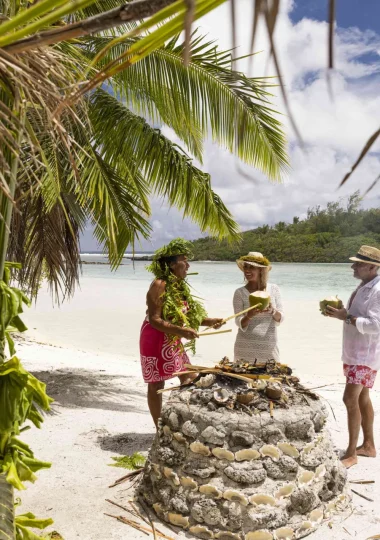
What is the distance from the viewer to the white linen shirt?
3805 millimetres

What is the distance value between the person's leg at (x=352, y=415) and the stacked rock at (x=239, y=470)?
86 cm

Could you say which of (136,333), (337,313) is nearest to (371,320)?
(337,313)

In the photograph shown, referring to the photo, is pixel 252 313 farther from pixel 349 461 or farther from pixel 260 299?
pixel 349 461

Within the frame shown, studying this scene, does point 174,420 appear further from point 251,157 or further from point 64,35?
point 251,157

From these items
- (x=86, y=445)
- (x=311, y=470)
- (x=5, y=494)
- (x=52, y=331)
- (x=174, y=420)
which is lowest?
(x=52, y=331)

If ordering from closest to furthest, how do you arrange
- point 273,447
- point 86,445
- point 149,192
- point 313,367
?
1. point 273,447
2. point 86,445
3. point 149,192
4. point 313,367

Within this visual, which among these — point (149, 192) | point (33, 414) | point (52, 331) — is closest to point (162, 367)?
point (33, 414)

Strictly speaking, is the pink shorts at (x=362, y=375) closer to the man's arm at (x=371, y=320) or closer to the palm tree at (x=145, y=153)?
the man's arm at (x=371, y=320)

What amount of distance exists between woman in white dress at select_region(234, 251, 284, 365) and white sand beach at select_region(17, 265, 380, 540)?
2.12 feet

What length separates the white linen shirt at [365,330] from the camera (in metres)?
3.80

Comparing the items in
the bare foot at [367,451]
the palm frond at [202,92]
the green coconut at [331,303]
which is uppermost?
the palm frond at [202,92]

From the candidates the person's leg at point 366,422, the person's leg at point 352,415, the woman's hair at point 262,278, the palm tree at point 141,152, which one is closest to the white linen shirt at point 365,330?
the person's leg at point 352,415

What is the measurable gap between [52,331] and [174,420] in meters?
12.6

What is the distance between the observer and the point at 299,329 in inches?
614
